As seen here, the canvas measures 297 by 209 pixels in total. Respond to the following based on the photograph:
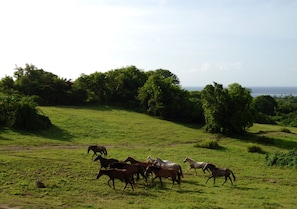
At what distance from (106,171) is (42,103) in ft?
127

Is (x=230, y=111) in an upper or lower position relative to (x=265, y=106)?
lower

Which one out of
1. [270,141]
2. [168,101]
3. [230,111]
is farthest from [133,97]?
[270,141]

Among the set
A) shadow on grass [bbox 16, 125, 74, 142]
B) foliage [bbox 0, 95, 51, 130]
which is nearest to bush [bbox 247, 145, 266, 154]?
shadow on grass [bbox 16, 125, 74, 142]

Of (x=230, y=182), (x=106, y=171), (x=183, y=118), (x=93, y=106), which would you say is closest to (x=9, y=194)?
(x=106, y=171)

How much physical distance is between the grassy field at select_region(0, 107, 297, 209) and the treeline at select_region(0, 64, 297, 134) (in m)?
2.49

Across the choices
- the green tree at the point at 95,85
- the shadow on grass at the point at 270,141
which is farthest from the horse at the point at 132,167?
the green tree at the point at 95,85

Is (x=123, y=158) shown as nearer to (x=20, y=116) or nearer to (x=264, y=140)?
(x=20, y=116)

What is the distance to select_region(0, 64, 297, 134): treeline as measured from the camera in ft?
131

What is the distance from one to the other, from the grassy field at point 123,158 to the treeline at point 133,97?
2486 mm

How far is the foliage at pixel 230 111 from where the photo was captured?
1585 inches

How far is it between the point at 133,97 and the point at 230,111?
23.4 meters

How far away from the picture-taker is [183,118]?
50.8m

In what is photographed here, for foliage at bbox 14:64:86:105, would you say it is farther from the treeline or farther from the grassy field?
the grassy field

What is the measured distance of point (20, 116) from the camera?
3462 cm
